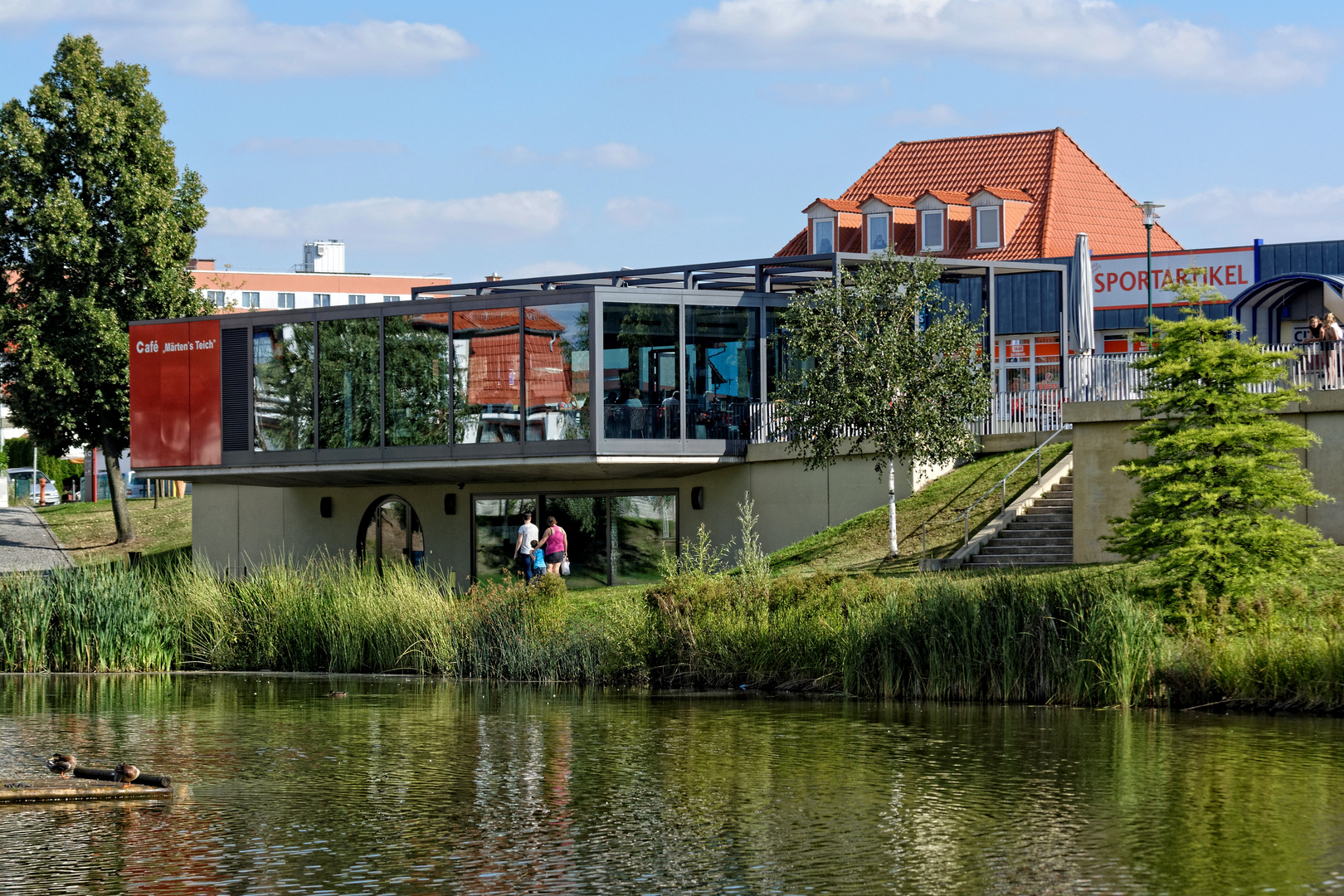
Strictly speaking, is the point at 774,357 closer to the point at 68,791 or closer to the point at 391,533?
the point at 391,533

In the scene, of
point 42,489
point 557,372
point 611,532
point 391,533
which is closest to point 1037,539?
point 557,372

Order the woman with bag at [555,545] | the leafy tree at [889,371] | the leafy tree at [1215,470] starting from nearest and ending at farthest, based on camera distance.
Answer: the leafy tree at [1215,470] → the woman with bag at [555,545] → the leafy tree at [889,371]

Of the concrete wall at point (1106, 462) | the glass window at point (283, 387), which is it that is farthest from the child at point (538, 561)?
the concrete wall at point (1106, 462)

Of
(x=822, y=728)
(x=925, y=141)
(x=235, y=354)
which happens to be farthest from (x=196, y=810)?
(x=925, y=141)

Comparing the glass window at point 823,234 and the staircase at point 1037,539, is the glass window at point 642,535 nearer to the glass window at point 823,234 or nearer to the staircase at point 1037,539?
the staircase at point 1037,539

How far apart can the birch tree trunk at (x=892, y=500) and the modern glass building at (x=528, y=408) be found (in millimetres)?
706

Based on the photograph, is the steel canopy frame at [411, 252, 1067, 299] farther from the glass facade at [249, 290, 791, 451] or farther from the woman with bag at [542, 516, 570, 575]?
the woman with bag at [542, 516, 570, 575]

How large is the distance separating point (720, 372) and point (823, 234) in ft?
76.0

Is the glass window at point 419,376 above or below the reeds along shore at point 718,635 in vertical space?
above

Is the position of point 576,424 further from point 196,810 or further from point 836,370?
point 196,810

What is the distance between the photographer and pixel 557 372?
31.2 metres

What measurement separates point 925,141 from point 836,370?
3243 centimetres

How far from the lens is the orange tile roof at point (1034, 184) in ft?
174

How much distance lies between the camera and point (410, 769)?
44.5 feet
